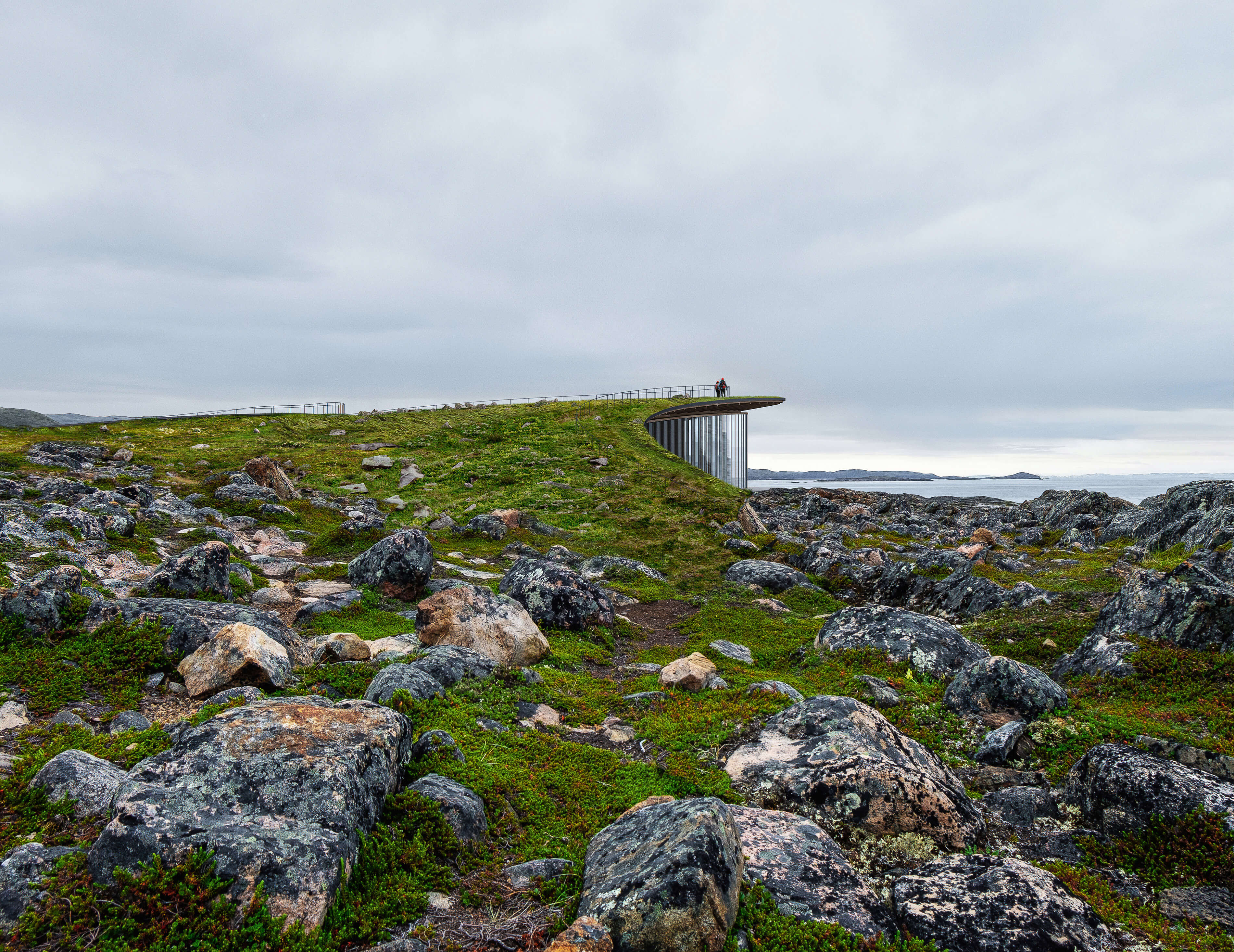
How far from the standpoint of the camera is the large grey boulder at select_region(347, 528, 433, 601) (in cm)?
1866

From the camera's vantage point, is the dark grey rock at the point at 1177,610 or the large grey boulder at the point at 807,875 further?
the dark grey rock at the point at 1177,610

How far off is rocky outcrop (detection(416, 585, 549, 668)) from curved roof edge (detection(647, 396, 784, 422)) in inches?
1935

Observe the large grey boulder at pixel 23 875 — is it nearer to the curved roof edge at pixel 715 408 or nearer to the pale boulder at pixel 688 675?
the pale boulder at pixel 688 675

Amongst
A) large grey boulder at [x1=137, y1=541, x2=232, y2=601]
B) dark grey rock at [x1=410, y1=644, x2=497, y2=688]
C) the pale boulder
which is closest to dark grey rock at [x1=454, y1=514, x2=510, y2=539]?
large grey boulder at [x1=137, y1=541, x2=232, y2=601]

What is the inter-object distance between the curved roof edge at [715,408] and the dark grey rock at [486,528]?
3264cm

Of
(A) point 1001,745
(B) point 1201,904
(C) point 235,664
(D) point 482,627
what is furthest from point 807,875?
(C) point 235,664

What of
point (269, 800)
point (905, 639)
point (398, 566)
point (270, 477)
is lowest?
point (905, 639)

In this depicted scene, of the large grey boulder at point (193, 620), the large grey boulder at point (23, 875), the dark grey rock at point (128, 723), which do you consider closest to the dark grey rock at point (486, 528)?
the large grey boulder at point (193, 620)

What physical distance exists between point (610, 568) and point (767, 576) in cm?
677

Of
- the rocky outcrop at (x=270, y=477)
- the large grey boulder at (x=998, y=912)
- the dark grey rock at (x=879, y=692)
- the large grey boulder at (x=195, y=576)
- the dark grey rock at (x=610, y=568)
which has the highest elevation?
the rocky outcrop at (x=270, y=477)

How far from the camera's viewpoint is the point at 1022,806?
8109mm

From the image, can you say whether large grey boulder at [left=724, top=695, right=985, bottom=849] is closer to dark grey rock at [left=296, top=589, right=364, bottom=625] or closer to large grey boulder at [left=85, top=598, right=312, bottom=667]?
large grey boulder at [left=85, top=598, right=312, bottom=667]

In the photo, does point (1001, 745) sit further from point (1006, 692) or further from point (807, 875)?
point (807, 875)

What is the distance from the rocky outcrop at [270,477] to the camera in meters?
34.8
